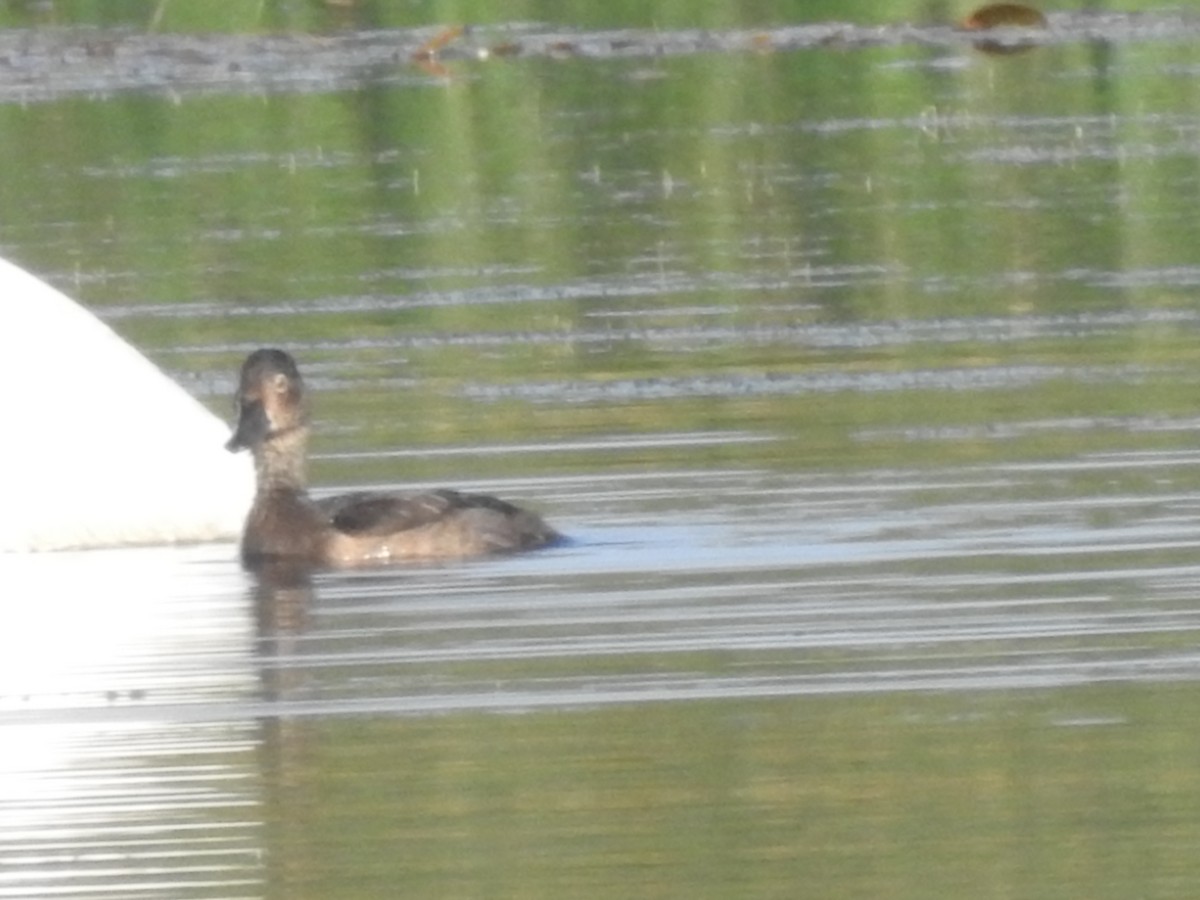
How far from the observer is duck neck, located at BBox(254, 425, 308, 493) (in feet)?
40.7

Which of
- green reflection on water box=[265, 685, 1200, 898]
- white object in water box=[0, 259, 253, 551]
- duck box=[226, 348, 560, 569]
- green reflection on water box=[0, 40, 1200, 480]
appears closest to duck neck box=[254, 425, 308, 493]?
duck box=[226, 348, 560, 569]

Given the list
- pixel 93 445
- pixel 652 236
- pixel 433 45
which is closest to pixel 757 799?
pixel 93 445

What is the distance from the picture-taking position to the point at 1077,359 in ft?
46.5

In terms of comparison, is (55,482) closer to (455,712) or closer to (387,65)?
(455,712)

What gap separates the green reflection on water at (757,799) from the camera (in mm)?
7348

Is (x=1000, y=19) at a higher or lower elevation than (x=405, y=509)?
higher

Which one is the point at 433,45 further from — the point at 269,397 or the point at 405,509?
the point at 405,509

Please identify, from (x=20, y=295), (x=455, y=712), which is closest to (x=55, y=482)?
(x=20, y=295)

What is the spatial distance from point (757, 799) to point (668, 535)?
3.38m

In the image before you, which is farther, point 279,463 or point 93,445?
point 93,445

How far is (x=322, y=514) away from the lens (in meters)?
12.1

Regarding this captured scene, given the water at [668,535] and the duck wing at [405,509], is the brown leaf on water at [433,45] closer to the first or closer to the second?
the water at [668,535]

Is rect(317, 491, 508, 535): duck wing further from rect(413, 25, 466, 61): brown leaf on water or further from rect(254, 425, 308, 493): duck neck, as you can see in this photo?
rect(413, 25, 466, 61): brown leaf on water

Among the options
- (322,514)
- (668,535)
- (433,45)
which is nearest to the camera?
(668,535)
